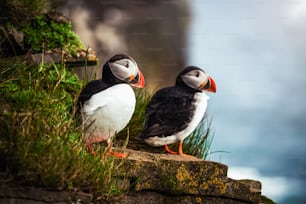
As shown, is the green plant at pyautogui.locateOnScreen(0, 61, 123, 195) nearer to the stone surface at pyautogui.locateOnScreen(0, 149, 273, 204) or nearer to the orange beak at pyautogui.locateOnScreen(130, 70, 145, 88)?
the stone surface at pyautogui.locateOnScreen(0, 149, 273, 204)

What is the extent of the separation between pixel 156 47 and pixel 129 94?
2.66 meters

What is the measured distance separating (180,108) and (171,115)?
10 centimetres

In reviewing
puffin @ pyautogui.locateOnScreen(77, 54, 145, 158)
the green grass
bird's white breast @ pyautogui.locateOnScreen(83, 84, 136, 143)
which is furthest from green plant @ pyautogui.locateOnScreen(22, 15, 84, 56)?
bird's white breast @ pyautogui.locateOnScreen(83, 84, 136, 143)

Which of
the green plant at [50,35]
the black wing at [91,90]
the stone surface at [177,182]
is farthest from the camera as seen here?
the green plant at [50,35]

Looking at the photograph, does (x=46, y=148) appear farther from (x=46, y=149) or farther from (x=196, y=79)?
(x=196, y=79)

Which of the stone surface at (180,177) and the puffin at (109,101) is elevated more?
the puffin at (109,101)

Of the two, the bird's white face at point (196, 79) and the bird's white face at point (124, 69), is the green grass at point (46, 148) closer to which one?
the bird's white face at point (124, 69)

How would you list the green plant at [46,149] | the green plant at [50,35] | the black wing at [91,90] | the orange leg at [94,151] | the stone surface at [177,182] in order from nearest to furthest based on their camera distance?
1. the green plant at [46,149]
2. the orange leg at [94,151]
3. the black wing at [91,90]
4. the stone surface at [177,182]
5. the green plant at [50,35]

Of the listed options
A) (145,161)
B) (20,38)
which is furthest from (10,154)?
(20,38)

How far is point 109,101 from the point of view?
659cm

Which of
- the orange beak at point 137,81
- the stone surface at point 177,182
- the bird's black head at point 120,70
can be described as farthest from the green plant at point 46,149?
the orange beak at point 137,81

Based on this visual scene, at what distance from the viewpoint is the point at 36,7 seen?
30.3 feet

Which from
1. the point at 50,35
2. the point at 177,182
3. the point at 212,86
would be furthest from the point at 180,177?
the point at 50,35

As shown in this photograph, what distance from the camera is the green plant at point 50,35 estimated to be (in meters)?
8.98
